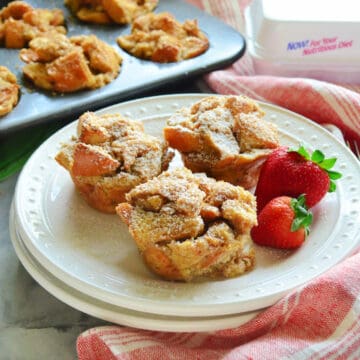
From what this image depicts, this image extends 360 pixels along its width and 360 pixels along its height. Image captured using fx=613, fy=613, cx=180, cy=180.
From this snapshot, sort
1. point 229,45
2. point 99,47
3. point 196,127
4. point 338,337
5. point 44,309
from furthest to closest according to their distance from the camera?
1. point 229,45
2. point 99,47
3. point 196,127
4. point 44,309
5. point 338,337

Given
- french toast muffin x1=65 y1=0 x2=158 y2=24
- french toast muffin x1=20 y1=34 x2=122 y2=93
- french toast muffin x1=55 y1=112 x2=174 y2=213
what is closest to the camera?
french toast muffin x1=55 y1=112 x2=174 y2=213

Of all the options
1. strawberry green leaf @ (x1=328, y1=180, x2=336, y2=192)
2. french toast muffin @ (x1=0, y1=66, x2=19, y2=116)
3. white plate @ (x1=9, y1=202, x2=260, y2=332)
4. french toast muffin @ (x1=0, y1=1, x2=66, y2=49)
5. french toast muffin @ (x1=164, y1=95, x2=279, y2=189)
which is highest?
french toast muffin @ (x1=164, y1=95, x2=279, y2=189)

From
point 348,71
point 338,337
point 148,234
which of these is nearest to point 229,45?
point 348,71

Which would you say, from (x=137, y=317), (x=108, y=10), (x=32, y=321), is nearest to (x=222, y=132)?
(x=137, y=317)

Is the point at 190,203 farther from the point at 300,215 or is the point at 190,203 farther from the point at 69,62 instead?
the point at 69,62

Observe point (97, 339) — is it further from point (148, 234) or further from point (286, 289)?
point (286, 289)

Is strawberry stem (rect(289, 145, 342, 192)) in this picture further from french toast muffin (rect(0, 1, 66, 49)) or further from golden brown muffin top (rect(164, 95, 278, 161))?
french toast muffin (rect(0, 1, 66, 49))

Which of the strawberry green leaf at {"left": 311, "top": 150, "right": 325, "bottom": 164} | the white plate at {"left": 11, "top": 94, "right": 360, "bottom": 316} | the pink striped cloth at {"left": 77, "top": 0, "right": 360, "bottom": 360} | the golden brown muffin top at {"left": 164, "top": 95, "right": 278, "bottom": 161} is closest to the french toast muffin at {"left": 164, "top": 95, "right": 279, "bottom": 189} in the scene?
the golden brown muffin top at {"left": 164, "top": 95, "right": 278, "bottom": 161}
